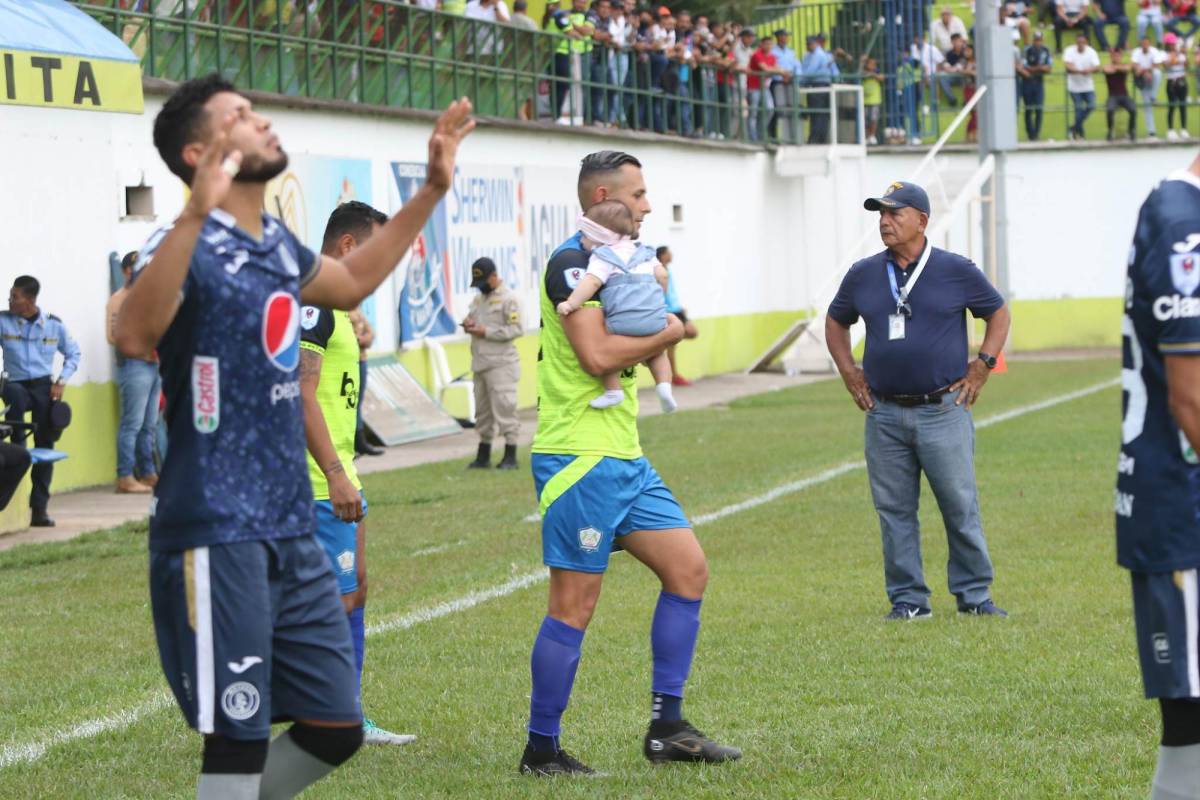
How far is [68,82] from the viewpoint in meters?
14.3

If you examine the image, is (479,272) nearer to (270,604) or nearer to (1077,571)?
(1077,571)

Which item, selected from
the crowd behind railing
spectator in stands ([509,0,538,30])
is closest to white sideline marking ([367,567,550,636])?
the crowd behind railing

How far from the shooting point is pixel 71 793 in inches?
259

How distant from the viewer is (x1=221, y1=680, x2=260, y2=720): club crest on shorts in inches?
176

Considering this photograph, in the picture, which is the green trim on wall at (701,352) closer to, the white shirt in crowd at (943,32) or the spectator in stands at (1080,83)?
the spectator in stands at (1080,83)

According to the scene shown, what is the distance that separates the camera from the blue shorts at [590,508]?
6625 mm

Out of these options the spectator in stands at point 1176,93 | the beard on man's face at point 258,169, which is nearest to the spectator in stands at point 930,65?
the spectator in stands at point 1176,93

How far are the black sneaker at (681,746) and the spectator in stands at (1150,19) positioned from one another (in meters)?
42.4

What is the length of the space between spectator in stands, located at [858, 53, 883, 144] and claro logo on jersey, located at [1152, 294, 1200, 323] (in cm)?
3781

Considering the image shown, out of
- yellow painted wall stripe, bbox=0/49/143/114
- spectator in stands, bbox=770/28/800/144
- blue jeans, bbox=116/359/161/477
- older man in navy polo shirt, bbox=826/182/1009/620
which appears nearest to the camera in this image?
older man in navy polo shirt, bbox=826/182/1009/620

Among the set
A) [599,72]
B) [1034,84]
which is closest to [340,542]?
[599,72]

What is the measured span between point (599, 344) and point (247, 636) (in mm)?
2400

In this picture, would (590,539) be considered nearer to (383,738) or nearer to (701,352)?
(383,738)

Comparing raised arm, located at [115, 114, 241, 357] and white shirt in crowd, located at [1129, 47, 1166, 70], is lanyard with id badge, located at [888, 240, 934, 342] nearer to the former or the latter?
raised arm, located at [115, 114, 241, 357]
